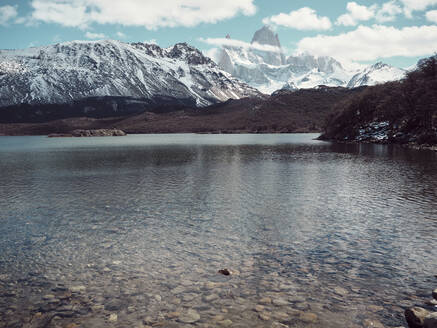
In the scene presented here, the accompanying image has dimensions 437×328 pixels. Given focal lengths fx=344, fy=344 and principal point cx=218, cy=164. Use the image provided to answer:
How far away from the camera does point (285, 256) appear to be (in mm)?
16344

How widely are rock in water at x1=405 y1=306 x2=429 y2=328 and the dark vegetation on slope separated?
3321 inches

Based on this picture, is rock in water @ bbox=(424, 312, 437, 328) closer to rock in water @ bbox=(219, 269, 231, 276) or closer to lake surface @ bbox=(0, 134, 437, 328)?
lake surface @ bbox=(0, 134, 437, 328)

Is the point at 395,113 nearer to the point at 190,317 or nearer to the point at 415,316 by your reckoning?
the point at 415,316

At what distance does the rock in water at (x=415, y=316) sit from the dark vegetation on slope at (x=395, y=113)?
84.4 m

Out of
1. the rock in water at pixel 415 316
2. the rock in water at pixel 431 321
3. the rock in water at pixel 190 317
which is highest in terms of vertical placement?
the rock in water at pixel 431 321

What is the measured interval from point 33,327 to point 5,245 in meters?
9.07

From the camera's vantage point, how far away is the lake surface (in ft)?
38.4

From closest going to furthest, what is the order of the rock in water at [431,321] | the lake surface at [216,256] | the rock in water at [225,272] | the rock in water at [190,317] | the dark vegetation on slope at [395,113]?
the rock in water at [431,321], the rock in water at [190,317], the lake surface at [216,256], the rock in water at [225,272], the dark vegetation on slope at [395,113]

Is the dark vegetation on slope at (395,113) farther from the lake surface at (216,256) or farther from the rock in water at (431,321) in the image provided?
the rock in water at (431,321)

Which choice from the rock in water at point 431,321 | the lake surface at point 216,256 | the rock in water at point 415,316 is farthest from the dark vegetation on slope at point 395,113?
the rock in water at point 431,321

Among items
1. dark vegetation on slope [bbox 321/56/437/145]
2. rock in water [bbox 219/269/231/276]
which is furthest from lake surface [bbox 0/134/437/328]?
dark vegetation on slope [bbox 321/56/437/145]

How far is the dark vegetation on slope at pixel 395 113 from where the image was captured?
87.7 m

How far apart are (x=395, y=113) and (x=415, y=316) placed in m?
108

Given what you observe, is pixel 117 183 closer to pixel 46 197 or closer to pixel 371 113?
pixel 46 197
